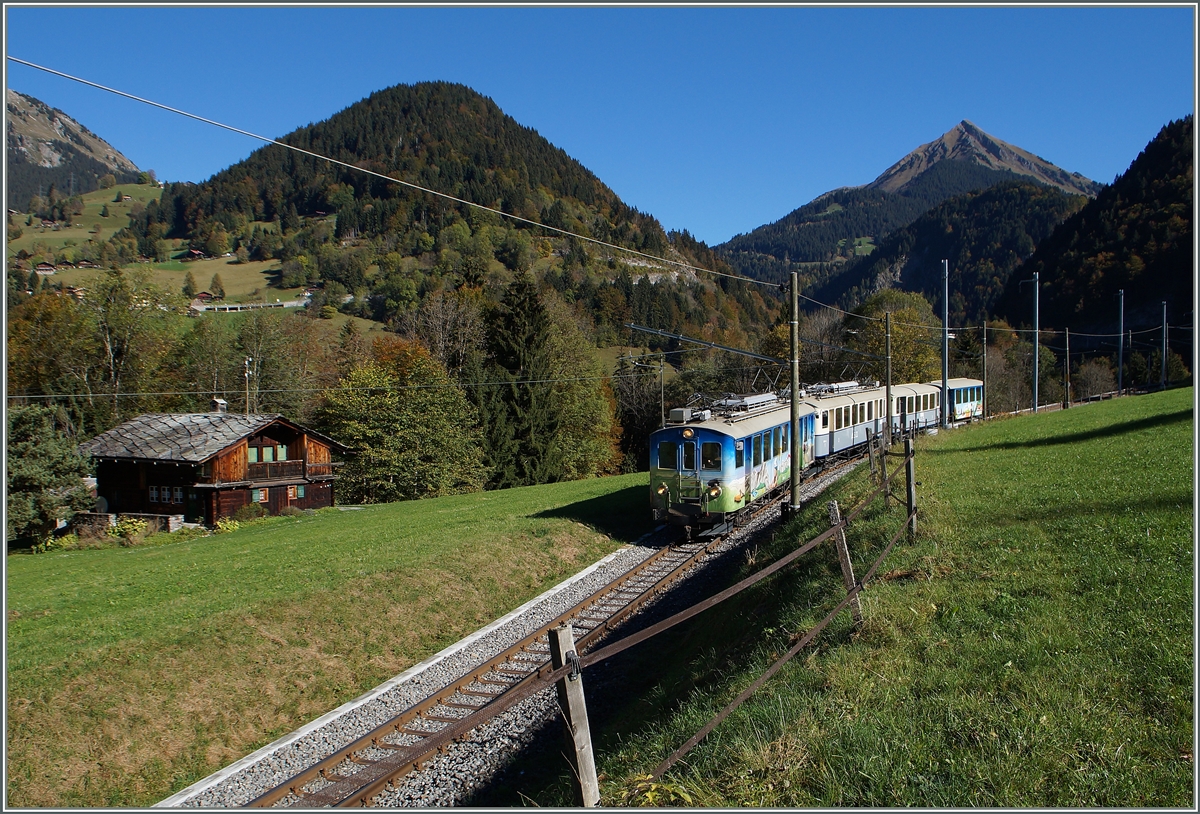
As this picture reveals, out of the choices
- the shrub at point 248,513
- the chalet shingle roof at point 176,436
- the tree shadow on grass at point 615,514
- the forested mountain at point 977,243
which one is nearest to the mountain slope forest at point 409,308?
the chalet shingle roof at point 176,436

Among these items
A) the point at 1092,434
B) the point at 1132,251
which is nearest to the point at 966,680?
the point at 1092,434

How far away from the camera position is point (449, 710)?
35.0ft

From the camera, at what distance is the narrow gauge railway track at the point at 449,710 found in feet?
27.2

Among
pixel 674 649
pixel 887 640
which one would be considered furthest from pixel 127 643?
pixel 887 640

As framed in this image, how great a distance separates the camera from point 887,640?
21.5 feet

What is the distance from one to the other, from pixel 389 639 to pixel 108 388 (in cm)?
4061

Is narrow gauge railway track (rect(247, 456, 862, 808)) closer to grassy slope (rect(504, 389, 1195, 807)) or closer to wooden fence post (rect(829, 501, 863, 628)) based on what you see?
grassy slope (rect(504, 389, 1195, 807))

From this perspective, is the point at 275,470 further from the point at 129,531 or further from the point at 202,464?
the point at 129,531

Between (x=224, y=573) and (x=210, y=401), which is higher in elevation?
(x=210, y=401)

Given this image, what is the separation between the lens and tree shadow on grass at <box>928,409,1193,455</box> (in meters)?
20.9

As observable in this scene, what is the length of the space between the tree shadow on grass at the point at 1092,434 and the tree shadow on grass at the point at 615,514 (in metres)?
9.86

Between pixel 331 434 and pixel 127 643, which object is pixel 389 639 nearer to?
pixel 127 643

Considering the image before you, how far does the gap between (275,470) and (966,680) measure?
3783 cm

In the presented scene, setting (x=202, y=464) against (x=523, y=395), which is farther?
(x=523, y=395)
